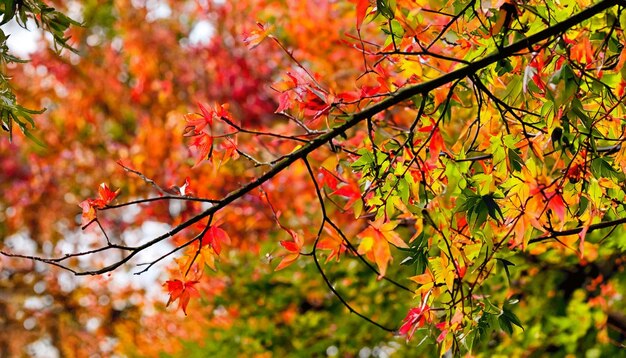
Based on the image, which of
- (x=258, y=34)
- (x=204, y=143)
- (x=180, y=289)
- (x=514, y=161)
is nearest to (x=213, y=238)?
(x=180, y=289)

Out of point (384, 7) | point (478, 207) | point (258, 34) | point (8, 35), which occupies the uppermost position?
point (8, 35)

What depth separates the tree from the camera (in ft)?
6.99

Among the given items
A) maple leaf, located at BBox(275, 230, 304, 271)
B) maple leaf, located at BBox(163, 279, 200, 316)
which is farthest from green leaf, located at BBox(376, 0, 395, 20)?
maple leaf, located at BBox(163, 279, 200, 316)

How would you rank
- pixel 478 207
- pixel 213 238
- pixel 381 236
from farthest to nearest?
pixel 213 238 → pixel 381 236 → pixel 478 207

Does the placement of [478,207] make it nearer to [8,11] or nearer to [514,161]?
[514,161]

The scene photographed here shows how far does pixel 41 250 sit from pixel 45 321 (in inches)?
63.0

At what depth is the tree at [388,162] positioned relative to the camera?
213cm

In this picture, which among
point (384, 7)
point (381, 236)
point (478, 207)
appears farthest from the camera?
point (381, 236)

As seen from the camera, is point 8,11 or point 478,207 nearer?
point 478,207

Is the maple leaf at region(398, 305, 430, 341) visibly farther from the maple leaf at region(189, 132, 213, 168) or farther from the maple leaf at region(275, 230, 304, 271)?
the maple leaf at region(189, 132, 213, 168)

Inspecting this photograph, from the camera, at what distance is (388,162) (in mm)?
2389

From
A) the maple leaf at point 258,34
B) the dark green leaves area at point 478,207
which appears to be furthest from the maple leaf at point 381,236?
the maple leaf at point 258,34

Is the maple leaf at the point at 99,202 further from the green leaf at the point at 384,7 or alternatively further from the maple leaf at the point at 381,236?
the green leaf at the point at 384,7

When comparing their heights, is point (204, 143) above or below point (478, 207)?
above
